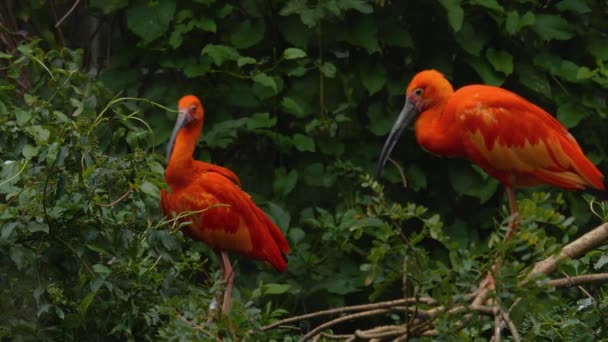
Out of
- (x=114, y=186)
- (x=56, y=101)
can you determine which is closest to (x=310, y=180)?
(x=56, y=101)

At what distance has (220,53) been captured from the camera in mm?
5613

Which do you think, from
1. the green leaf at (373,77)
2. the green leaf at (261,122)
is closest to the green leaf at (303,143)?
the green leaf at (261,122)

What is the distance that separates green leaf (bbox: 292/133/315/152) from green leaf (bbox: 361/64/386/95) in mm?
368

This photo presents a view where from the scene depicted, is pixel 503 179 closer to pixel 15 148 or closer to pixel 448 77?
pixel 448 77

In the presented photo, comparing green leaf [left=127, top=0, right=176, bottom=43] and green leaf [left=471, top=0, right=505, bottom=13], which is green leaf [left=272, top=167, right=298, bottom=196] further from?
green leaf [left=471, top=0, right=505, bottom=13]

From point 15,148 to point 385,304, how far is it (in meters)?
1.30

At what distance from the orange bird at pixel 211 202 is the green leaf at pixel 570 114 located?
4.79 ft

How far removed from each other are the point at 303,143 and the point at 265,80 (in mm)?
349

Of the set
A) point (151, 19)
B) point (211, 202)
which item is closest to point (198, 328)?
point (211, 202)

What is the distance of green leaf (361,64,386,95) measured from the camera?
19.2 feet

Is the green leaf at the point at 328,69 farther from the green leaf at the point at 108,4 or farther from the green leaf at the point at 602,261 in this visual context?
the green leaf at the point at 602,261

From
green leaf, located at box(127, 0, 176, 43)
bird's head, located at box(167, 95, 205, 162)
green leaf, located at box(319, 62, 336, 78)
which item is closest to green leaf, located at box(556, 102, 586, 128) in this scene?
green leaf, located at box(319, 62, 336, 78)

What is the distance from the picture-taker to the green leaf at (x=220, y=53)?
559 cm

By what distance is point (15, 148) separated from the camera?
11.8ft
